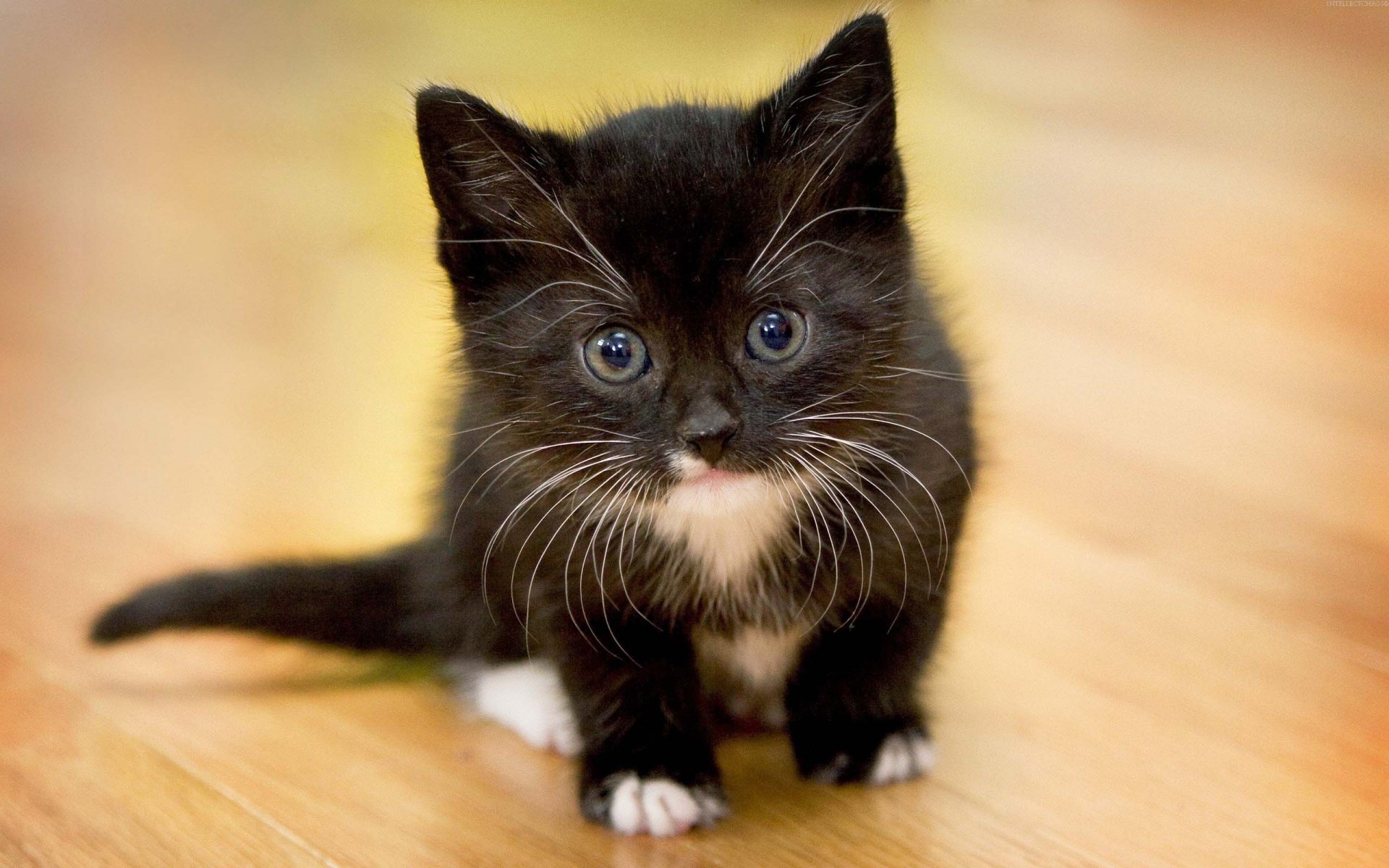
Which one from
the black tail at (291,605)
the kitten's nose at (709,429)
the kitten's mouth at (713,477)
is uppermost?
the kitten's nose at (709,429)

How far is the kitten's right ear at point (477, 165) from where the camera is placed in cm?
142

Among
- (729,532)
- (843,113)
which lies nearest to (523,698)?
(729,532)

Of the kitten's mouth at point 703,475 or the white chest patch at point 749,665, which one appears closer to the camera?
the kitten's mouth at point 703,475

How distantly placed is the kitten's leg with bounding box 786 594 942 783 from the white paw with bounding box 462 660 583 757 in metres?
0.28

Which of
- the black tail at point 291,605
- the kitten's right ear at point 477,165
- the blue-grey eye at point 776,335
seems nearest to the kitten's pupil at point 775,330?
the blue-grey eye at point 776,335

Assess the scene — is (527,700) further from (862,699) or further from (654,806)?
(862,699)

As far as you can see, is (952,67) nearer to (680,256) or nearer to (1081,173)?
(1081,173)

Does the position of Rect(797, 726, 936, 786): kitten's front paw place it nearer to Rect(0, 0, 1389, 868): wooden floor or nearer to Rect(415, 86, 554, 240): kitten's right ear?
Rect(0, 0, 1389, 868): wooden floor

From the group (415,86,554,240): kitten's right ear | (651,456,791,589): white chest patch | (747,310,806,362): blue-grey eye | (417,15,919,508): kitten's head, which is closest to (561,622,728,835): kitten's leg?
(651,456,791,589): white chest patch

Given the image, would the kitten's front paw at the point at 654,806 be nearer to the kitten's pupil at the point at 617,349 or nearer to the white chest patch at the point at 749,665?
the white chest patch at the point at 749,665

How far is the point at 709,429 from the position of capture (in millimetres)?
1330

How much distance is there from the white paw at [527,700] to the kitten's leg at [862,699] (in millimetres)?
284

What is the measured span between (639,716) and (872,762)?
0.28 meters

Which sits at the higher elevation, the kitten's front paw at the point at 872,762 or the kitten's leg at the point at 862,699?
the kitten's leg at the point at 862,699
